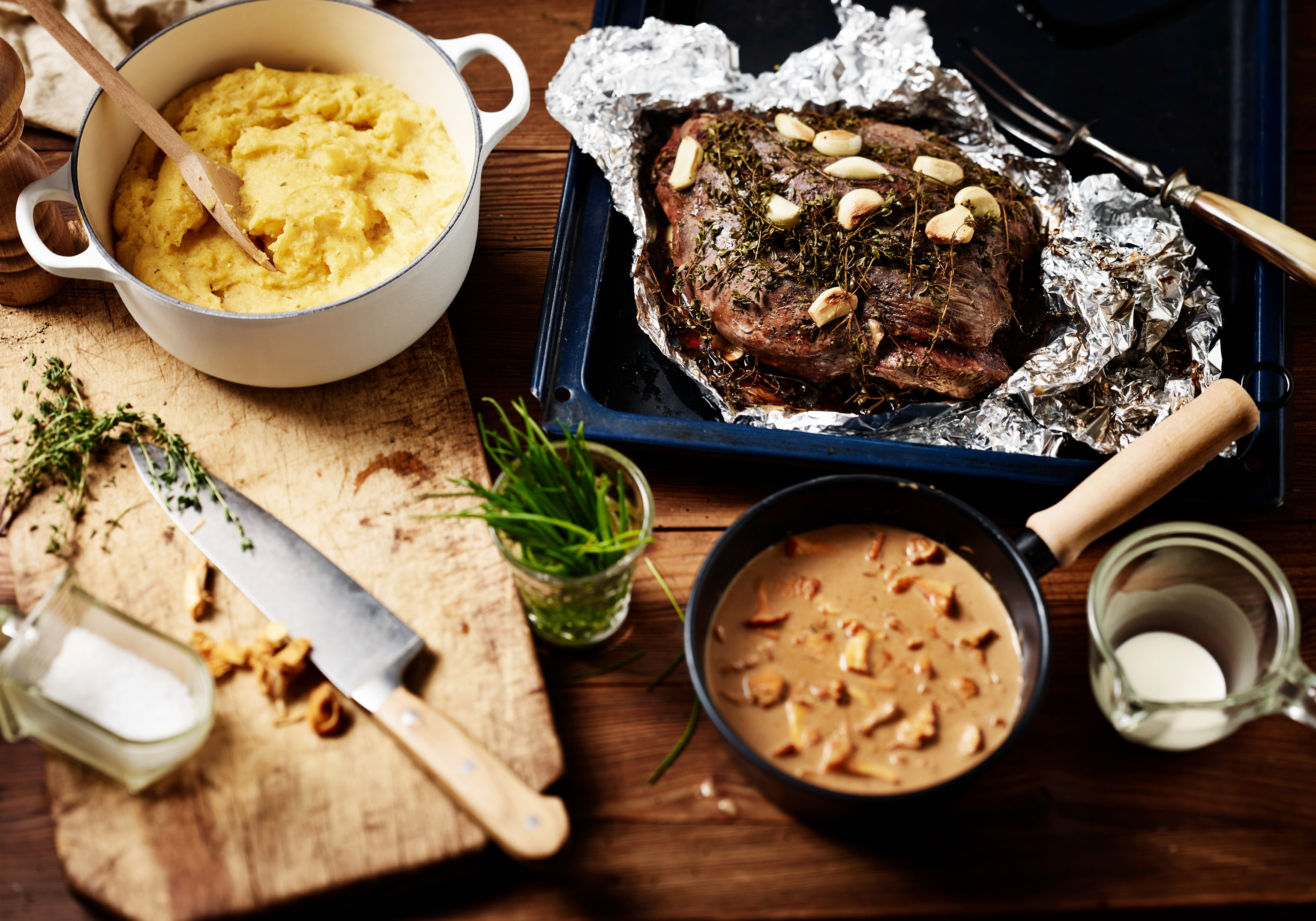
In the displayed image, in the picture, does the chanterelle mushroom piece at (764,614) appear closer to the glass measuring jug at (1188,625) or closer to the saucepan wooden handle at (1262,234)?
the glass measuring jug at (1188,625)

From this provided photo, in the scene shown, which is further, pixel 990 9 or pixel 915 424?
pixel 990 9

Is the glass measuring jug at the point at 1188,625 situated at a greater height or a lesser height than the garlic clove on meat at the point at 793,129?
lesser

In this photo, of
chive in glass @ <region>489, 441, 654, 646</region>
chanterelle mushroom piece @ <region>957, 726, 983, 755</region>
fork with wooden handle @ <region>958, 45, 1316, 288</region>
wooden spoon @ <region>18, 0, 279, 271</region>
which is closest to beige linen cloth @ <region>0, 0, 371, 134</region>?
wooden spoon @ <region>18, 0, 279, 271</region>

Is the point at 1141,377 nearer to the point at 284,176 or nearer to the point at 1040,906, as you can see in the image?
the point at 1040,906

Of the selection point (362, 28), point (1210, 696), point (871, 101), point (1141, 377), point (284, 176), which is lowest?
point (1210, 696)

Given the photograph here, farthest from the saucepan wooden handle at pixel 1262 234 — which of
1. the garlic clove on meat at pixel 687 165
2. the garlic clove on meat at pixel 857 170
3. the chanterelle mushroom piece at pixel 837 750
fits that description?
the chanterelle mushroom piece at pixel 837 750

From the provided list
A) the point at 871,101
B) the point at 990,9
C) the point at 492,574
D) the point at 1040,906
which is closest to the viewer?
the point at 1040,906

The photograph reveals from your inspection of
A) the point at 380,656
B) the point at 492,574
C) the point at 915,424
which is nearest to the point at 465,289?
the point at 492,574
